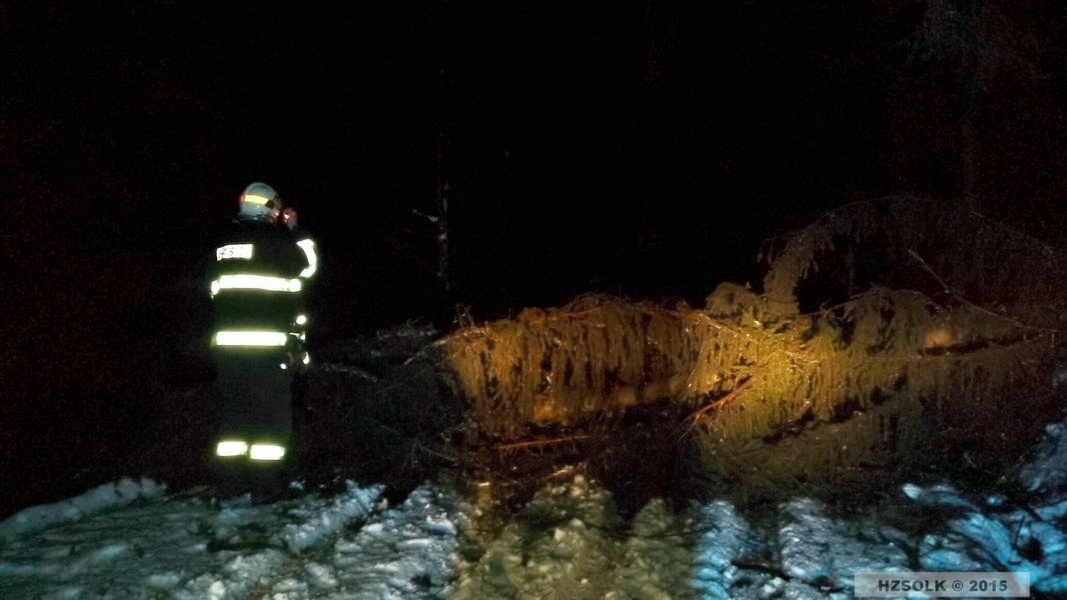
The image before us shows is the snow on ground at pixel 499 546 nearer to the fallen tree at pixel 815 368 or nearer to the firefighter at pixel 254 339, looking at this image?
the fallen tree at pixel 815 368

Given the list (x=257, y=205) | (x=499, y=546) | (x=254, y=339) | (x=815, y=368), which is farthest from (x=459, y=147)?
(x=499, y=546)

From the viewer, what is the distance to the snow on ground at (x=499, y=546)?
438 centimetres

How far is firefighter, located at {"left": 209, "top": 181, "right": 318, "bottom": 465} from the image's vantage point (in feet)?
18.5

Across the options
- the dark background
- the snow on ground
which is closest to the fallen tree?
the snow on ground

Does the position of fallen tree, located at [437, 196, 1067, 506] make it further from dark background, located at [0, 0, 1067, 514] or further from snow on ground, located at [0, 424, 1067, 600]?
dark background, located at [0, 0, 1067, 514]

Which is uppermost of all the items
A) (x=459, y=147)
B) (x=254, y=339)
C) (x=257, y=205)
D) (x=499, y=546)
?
(x=459, y=147)

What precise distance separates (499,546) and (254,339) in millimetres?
2048

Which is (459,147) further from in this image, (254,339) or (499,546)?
(499,546)

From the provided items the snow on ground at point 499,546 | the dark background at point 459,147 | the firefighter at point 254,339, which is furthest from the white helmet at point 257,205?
the snow on ground at point 499,546

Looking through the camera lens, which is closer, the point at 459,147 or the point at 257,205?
the point at 257,205

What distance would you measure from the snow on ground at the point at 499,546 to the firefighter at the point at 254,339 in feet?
1.34

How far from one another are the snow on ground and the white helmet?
5.84 ft

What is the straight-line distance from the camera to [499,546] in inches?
191

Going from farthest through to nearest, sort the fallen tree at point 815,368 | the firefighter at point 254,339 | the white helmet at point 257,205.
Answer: the white helmet at point 257,205 → the firefighter at point 254,339 → the fallen tree at point 815,368
